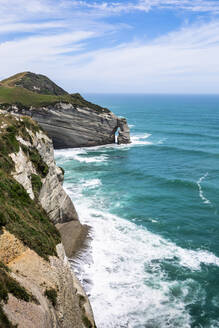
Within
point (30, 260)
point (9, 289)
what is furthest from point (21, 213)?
point (9, 289)

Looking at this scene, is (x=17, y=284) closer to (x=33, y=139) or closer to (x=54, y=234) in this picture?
(x=54, y=234)

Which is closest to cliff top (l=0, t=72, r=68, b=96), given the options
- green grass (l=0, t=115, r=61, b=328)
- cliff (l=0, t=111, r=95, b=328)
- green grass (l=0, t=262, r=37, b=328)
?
green grass (l=0, t=115, r=61, b=328)

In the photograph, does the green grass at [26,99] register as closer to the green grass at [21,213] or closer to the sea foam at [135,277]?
the green grass at [21,213]

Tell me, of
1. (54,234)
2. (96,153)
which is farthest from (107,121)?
(54,234)

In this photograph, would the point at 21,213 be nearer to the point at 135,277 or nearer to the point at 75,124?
the point at 135,277

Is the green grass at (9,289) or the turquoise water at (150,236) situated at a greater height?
the green grass at (9,289)

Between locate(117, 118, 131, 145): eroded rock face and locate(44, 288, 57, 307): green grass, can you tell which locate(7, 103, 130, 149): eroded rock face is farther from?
locate(44, 288, 57, 307): green grass

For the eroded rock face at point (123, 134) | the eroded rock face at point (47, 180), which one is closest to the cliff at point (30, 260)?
the eroded rock face at point (47, 180)
